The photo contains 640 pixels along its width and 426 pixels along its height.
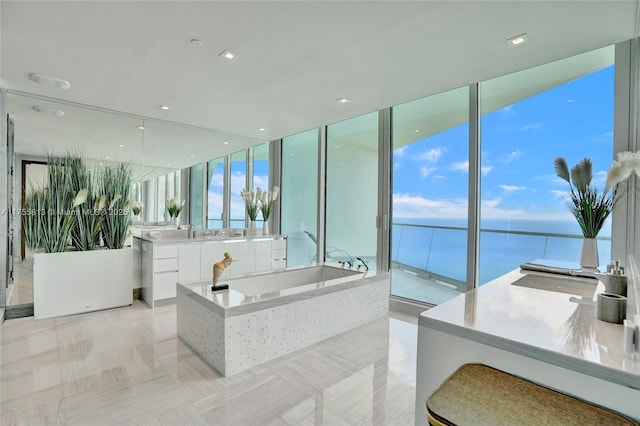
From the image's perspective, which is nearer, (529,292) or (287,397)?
(529,292)

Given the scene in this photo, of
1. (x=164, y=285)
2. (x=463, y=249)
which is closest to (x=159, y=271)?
(x=164, y=285)

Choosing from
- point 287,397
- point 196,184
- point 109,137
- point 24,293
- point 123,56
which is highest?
point 123,56

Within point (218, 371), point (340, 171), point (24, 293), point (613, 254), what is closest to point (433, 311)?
point (218, 371)

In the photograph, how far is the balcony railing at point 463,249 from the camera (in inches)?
117

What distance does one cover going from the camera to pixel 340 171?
16.7 feet

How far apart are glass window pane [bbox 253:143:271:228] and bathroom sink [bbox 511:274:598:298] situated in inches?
187

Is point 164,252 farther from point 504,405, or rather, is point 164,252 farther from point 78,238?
point 504,405

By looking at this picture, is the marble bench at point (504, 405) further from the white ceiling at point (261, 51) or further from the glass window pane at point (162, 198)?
the glass window pane at point (162, 198)

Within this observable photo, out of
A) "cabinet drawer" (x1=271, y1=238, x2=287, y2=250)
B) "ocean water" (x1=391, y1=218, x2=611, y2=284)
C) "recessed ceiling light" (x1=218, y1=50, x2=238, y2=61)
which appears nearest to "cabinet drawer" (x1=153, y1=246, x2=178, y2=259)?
"cabinet drawer" (x1=271, y1=238, x2=287, y2=250)

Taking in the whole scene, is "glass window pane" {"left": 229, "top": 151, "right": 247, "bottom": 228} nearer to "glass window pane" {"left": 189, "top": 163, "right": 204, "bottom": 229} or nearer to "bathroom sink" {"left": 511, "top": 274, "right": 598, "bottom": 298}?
"glass window pane" {"left": 189, "top": 163, "right": 204, "bottom": 229}

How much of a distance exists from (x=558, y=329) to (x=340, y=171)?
4.18 meters

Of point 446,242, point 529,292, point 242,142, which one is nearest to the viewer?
point 529,292

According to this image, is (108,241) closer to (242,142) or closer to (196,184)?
(196,184)

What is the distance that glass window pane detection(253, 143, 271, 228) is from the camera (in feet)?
19.8
